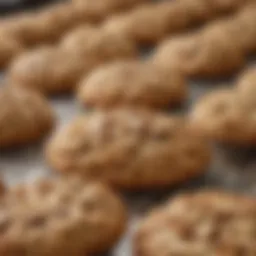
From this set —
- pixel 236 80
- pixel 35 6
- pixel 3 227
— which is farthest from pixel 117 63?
pixel 35 6

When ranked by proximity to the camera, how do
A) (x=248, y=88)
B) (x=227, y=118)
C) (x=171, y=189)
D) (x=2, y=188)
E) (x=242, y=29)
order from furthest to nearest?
1. (x=242, y=29)
2. (x=248, y=88)
3. (x=227, y=118)
4. (x=171, y=189)
5. (x=2, y=188)

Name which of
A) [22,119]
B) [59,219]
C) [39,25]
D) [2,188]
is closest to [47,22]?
[39,25]

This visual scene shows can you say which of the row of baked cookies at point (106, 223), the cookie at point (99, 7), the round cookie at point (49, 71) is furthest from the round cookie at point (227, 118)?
the cookie at point (99, 7)

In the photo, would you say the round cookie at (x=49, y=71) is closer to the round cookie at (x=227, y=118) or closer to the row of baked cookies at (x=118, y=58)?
the row of baked cookies at (x=118, y=58)

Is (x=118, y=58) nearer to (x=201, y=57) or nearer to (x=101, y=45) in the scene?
(x=101, y=45)

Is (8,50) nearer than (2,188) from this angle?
No

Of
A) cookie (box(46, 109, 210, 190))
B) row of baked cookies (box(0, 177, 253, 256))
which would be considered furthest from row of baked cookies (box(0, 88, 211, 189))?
row of baked cookies (box(0, 177, 253, 256))

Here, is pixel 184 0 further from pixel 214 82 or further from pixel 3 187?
pixel 3 187

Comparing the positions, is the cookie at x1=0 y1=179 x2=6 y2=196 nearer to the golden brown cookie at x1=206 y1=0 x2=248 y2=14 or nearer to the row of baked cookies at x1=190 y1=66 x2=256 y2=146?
the row of baked cookies at x1=190 y1=66 x2=256 y2=146
